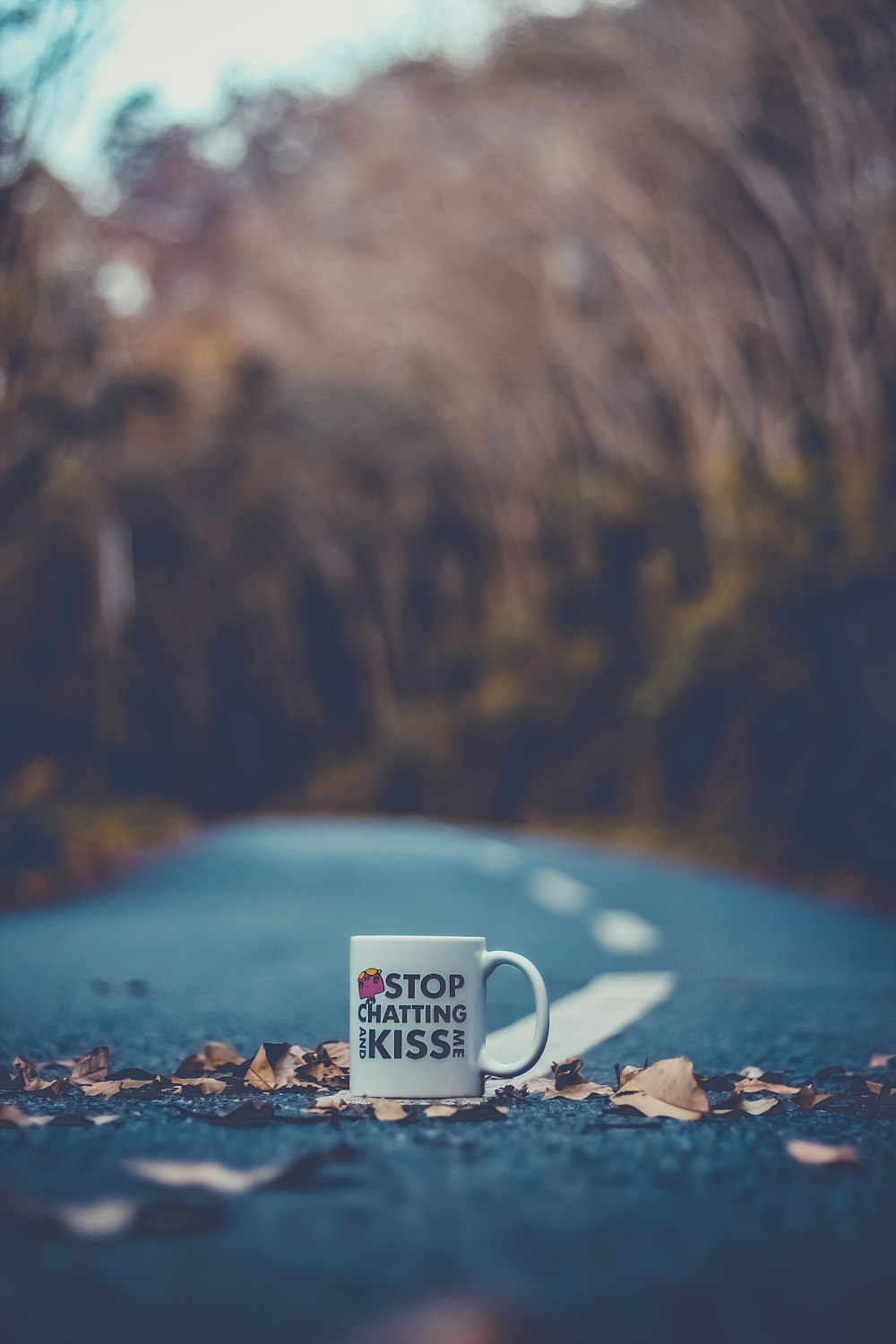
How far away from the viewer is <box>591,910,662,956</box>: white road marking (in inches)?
307

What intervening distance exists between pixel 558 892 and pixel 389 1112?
29.5 feet

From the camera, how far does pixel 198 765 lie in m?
38.7

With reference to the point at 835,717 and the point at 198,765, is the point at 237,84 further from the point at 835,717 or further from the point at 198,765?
the point at 198,765

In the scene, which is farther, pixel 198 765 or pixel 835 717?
pixel 198 765

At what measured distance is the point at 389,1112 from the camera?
2953 mm

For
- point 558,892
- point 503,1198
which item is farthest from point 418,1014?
point 558,892

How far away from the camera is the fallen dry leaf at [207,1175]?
7.97 ft

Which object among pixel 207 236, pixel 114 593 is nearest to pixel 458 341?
pixel 207 236

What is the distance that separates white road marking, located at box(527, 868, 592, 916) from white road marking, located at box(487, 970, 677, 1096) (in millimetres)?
3806

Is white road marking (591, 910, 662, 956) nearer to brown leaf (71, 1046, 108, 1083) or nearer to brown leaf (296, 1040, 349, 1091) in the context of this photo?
brown leaf (296, 1040, 349, 1091)

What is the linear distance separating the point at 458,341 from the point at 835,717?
44.1 ft

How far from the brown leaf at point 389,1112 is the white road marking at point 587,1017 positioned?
36 centimetres

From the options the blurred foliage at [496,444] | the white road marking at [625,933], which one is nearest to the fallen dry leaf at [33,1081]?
the white road marking at [625,933]

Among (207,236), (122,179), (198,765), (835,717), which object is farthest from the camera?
(198,765)
